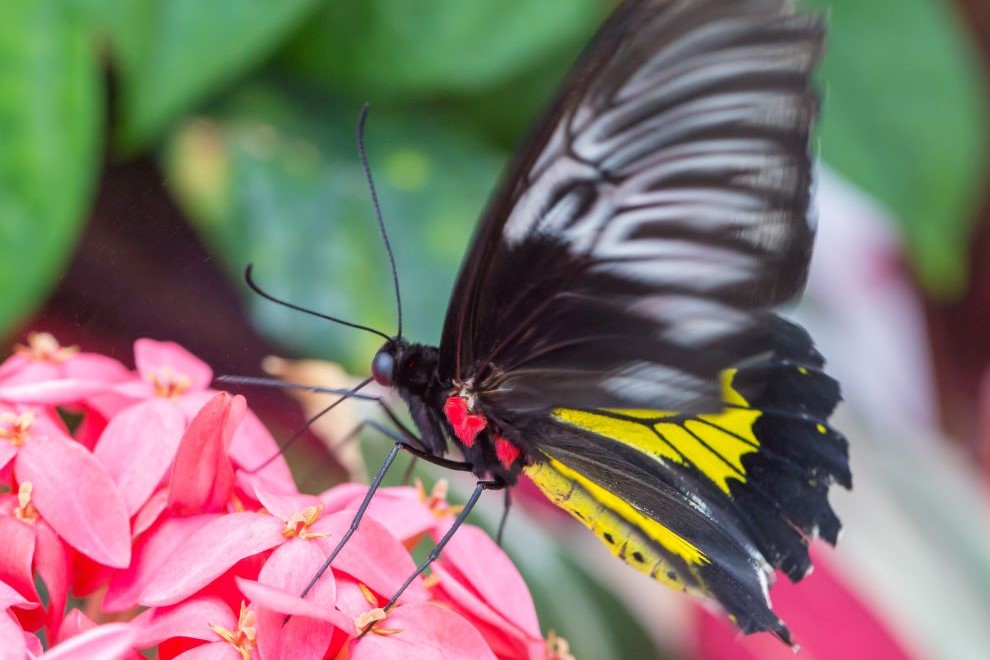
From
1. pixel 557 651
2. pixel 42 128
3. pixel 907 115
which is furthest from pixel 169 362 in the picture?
pixel 907 115

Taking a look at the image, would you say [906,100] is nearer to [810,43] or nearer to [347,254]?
[347,254]

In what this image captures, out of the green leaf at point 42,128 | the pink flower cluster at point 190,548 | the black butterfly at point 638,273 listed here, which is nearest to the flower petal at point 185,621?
the pink flower cluster at point 190,548

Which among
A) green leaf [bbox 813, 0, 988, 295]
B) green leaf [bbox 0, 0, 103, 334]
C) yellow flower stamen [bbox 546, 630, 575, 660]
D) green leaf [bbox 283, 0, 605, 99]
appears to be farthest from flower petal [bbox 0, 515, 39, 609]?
green leaf [bbox 813, 0, 988, 295]

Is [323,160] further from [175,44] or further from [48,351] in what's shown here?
[48,351]

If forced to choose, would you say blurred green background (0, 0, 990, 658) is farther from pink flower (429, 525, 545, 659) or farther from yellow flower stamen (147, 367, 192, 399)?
pink flower (429, 525, 545, 659)

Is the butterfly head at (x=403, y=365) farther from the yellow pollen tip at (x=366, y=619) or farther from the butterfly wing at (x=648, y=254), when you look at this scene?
the yellow pollen tip at (x=366, y=619)

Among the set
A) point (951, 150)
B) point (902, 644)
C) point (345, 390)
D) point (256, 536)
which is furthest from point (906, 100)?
point (256, 536)
